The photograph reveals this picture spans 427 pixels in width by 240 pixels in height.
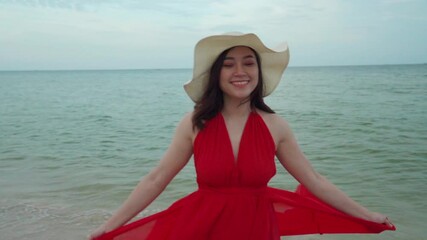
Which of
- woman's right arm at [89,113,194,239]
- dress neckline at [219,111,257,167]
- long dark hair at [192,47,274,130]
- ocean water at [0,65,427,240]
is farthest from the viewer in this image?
ocean water at [0,65,427,240]

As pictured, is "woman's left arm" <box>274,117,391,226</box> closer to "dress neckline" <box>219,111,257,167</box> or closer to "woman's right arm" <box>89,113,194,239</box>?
"dress neckline" <box>219,111,257,167</box>

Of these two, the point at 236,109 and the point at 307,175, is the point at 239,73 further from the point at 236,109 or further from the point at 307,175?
the point at 307,175

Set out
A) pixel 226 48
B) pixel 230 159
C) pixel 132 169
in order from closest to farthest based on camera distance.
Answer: pixel 230 159, pixel 226 48, pixel 132 169

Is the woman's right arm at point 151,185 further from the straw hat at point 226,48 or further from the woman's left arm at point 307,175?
the woman's left arm at point 307,175

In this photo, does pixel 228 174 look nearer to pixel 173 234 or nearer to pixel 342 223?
pixel 173 234

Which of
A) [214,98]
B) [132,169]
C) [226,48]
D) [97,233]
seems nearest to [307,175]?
[214,98]

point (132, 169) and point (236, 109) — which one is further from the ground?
point (236, 109)

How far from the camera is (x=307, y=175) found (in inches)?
106

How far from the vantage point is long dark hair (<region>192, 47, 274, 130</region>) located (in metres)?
2.55

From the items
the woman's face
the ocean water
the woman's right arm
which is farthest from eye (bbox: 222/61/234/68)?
the ocean water

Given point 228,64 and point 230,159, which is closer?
point 230,159

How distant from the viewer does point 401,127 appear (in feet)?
47.9

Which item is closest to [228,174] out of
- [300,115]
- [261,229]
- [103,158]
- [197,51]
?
[261,229]

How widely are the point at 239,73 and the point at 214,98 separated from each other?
0.21 meters
